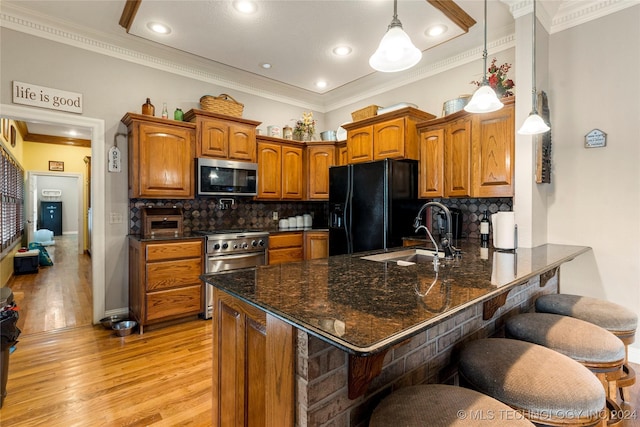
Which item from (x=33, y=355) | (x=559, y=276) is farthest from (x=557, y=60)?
(x=33, y=355)

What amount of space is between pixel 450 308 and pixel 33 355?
3229 millimetres

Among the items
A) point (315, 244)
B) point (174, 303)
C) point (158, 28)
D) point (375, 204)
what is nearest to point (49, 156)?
point (158, 28)

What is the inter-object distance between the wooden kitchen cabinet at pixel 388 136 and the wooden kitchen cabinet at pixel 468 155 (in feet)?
0.46

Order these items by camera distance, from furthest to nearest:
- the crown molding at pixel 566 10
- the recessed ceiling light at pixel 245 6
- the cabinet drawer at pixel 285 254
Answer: the cabinet drawer at pixel 285 254, the recessed ceiling light at pixel 245 6, the crown molding at pixel 566 10

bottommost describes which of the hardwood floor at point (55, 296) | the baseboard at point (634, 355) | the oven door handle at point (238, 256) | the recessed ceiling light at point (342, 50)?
the hardwood floor at point (55, 296)

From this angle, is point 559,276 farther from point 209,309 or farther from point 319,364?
point 209,309

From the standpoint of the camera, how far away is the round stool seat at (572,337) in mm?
1240

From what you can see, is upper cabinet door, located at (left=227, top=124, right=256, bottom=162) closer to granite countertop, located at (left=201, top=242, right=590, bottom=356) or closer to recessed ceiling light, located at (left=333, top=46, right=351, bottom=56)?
recessed ceiling light, located at (left=333, top=46, right=351, bottom=56)

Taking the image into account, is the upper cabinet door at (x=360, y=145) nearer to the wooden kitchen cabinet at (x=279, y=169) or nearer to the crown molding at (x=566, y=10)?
the wooden kitchen cabinet at (x=279, y=169)

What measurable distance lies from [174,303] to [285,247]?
55.5 inches

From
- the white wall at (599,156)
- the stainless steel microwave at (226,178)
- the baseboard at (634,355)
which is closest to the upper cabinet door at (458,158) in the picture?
the white wall at (599,156)

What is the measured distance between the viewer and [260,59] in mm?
3512

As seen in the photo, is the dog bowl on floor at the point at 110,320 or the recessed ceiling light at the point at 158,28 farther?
the dog bowl on floor at the point at 110,320

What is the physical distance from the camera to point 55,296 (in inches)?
161
